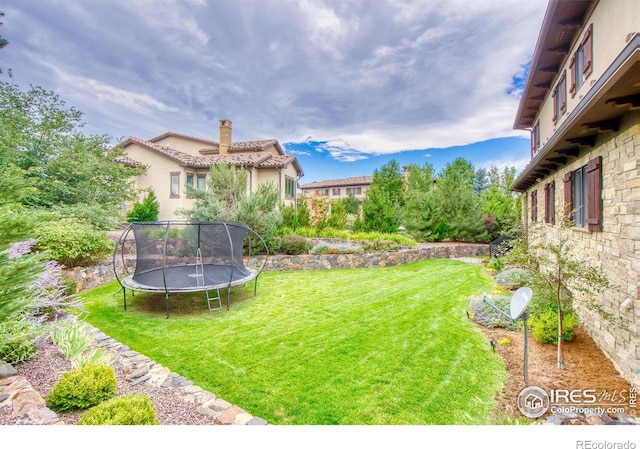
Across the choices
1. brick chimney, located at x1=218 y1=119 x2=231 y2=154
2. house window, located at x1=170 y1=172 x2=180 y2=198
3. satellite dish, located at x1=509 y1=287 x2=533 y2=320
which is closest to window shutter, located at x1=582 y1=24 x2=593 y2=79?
satellite dish, located at x1=509 y1=287 x2=533 y2=320

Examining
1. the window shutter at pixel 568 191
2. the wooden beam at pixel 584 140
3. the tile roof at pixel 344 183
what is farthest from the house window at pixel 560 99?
the tile roof at pixel 344 183

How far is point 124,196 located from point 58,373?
8265 millimetres

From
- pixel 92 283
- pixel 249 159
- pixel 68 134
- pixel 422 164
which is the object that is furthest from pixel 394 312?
pixel 422 164

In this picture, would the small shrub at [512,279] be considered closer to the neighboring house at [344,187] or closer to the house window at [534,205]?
the house window at [534,205]

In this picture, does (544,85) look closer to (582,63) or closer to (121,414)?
(582,63)

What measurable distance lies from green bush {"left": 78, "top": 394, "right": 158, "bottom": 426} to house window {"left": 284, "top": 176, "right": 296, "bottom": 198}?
1539 centimetres

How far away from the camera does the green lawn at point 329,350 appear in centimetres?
270

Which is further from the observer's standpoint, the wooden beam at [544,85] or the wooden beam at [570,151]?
the wooden beam at [544,85]

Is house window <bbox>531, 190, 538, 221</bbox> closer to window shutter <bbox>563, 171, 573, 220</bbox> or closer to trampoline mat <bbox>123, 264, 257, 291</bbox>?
window shutter <bbox>563, 171, 573, 220</bbox>

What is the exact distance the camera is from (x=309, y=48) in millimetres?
4770

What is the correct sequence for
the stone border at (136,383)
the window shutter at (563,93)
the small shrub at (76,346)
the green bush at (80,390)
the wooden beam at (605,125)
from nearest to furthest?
the stone border at (136,383)
the green bush at (80,390)
the small shrub at (76,346)
the wooden beam at (605,125)
the window shutter at (563,93)

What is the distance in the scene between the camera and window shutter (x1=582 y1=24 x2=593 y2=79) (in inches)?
210

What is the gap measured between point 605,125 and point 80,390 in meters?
6.09

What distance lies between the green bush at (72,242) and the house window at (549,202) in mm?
10914
